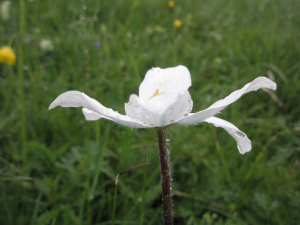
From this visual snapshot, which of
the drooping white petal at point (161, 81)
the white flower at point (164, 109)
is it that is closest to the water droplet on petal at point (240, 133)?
the white flower at point (164, 109)

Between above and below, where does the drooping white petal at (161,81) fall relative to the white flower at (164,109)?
above

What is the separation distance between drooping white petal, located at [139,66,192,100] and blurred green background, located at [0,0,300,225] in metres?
0.29

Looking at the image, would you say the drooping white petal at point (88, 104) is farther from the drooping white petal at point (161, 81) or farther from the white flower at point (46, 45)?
the white flower at point (46, 45)

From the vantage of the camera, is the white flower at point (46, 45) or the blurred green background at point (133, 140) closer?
the blurred green background at point (133, 140)

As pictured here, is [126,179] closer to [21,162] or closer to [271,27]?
[21,162]

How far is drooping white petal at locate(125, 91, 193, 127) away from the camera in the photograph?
711 millimetres

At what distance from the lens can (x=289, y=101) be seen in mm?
2523

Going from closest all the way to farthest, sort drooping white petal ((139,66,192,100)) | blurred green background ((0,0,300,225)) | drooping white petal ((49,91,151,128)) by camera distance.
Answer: drooping white petal ((49,91,151,128))
drooping white petal ((139,66,192,100))
blurred green background ((0,0,300,225))

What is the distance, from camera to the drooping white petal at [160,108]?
0.71m

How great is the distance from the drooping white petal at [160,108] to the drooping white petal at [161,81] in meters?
0.27

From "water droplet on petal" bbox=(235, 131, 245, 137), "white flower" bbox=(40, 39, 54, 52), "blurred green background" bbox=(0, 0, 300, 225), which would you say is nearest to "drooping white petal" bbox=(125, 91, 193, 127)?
"water droplet on petal" bbox=(235, 131, 245, 137)

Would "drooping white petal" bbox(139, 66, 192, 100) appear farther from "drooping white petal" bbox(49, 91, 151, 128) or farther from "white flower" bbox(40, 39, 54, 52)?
"white flower" bbox(40, 39, 54, 52)

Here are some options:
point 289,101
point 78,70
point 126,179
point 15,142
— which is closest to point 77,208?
point 126,179

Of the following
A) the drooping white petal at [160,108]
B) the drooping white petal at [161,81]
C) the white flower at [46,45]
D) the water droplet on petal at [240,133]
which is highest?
the white flower at [46,45]
